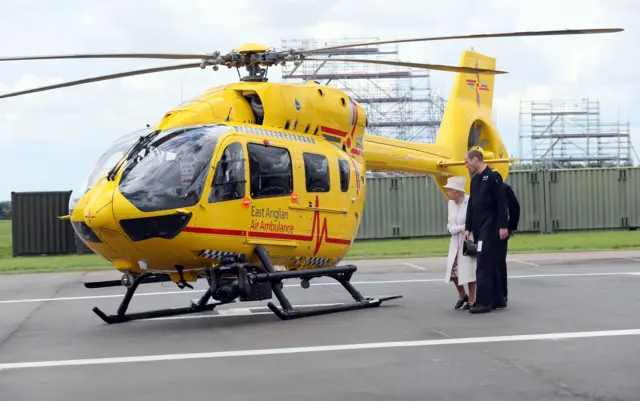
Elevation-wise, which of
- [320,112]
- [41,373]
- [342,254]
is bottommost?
[41,373]

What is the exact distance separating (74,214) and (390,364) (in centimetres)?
452

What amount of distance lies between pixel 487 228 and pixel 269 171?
9.47 feet

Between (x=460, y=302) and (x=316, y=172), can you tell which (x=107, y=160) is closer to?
(x=316, y=172)

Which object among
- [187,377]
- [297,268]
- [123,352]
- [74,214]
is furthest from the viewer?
[297,268]

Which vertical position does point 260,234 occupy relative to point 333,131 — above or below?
below

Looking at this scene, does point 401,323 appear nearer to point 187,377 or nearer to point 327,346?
point 327,346

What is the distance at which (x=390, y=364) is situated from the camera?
756cm

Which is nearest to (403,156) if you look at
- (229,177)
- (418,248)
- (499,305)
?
(499,305)

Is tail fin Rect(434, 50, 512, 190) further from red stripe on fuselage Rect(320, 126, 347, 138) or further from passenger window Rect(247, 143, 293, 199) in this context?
passenger window Rect(247, 143, 293, 199)

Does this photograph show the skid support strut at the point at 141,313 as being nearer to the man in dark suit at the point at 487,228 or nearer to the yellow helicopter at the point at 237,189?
the yellow helicopter at the point at 237,189

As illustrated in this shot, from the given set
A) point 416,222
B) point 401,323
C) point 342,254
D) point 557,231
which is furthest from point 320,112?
point 557,231

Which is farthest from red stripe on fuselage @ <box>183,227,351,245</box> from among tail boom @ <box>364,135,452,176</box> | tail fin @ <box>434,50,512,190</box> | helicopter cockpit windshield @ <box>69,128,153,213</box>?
tail fin @ <box>434,50,512,190</box>

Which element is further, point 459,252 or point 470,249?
point 459,252

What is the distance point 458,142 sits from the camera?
16047mm
